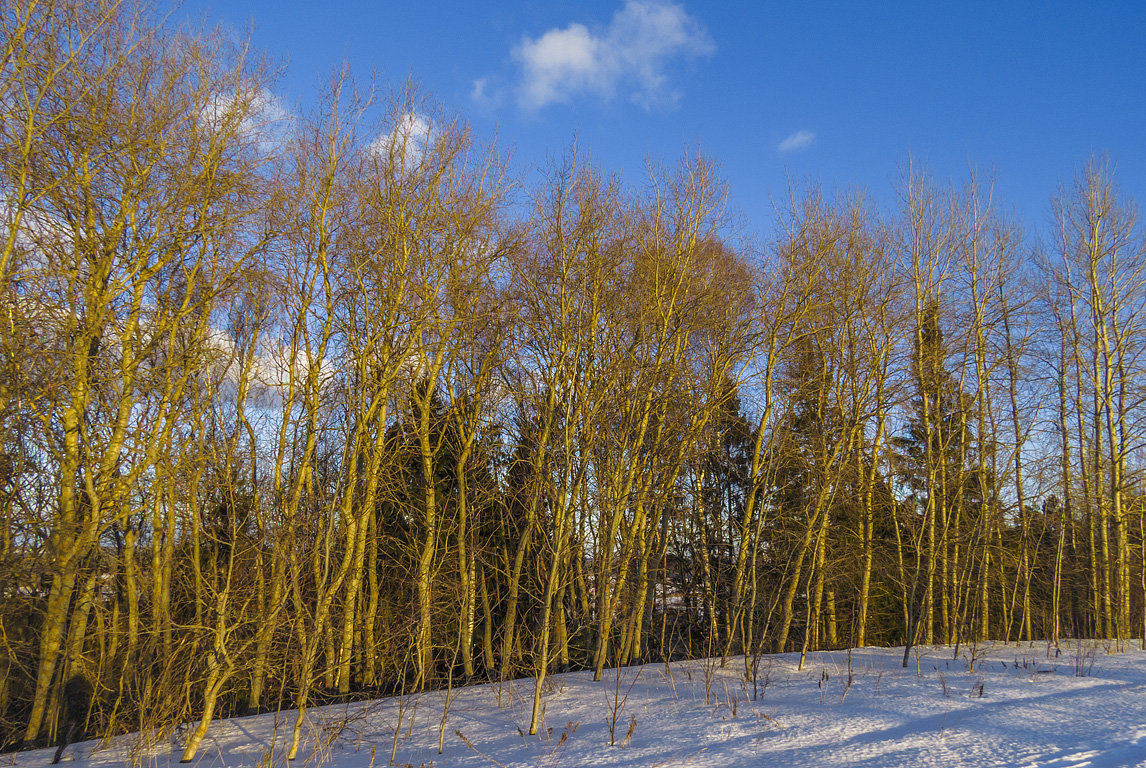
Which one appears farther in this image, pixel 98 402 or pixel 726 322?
pixel 726 322

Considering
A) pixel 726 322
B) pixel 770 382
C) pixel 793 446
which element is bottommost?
pixel 793 446

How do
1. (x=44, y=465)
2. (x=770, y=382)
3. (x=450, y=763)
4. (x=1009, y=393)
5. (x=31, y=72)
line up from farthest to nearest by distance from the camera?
(x=1009, y=393) < (x=770, y=382) < (x=44, y=465) < (x=31, y=72) < (x=450, y=763)

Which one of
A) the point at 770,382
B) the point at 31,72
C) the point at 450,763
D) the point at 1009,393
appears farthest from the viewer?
the point at 1009,393

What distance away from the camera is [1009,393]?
57.6 feet

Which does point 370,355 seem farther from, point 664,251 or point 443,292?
point 664,251

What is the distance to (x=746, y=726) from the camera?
6633 millimetres

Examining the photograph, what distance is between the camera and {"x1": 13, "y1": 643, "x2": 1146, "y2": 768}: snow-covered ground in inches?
219

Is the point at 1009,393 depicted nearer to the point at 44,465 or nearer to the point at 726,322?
the point at 726,322

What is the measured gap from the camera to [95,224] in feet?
28.8

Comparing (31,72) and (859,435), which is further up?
(31,72)

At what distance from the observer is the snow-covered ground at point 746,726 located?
5.57 m

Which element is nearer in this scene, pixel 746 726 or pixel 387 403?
pixel 746 726

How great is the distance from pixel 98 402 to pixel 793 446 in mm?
11720

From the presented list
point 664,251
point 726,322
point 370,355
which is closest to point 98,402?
point 370,355
